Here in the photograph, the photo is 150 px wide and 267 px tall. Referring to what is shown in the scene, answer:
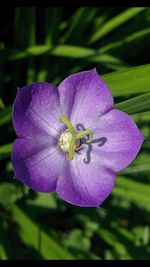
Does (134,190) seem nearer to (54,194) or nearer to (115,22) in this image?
(54,194)

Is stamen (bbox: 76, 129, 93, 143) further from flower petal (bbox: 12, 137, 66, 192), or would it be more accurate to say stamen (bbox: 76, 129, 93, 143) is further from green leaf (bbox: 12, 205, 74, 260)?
green leaf (bbox: 12, 205, 74, 260)

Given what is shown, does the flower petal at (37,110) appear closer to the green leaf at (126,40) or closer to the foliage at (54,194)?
the foliage at (54,194)

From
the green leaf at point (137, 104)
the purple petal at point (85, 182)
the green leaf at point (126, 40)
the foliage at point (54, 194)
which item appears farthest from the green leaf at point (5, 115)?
the green leaf at point (126, 40)

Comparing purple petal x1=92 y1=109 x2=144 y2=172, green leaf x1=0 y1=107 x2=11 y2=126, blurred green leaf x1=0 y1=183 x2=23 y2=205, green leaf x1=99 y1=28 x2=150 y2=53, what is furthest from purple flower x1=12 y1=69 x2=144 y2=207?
green leaf x1=99 y1=28 x2=150 y2=53

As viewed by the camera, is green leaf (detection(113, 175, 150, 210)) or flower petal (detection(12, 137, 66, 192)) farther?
Answer: green leaf (detection(113, 175, 150, 210))

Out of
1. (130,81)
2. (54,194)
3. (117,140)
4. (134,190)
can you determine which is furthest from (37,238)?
(130,81)

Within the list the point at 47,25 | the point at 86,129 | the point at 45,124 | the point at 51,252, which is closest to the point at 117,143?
the point at 86,129
